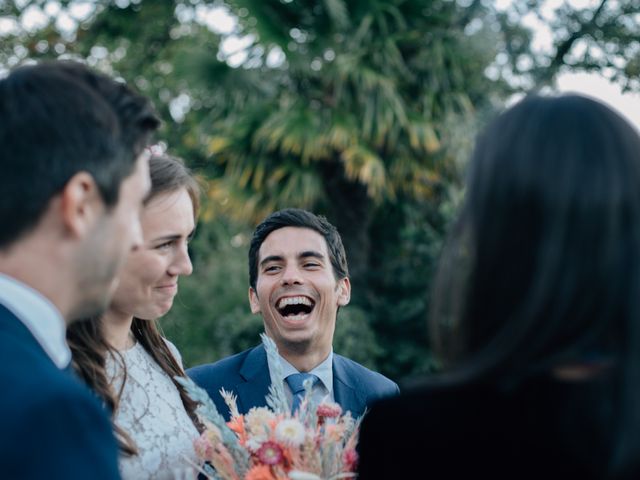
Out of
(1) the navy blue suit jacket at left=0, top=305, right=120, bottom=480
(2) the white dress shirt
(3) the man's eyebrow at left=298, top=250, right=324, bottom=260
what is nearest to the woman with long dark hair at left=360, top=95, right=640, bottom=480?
(1) the navy blue suit jacket at left=0, top=305, right=120, bottom=480

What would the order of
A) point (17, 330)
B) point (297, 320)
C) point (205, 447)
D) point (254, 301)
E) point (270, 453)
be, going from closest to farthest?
1. point (17, 330)
2. point (270, 453)
3. point (205, 447)
4. point (297, 320)
5. point (254, 301)

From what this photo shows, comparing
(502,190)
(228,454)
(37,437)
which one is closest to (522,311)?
(502,190)

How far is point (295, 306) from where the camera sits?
13.4 feet

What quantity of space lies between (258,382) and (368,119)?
24.8 ft

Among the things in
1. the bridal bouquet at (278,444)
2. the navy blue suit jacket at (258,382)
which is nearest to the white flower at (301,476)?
the bridal bouquet at (278,444)

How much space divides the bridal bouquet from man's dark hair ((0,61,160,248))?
2.55ft

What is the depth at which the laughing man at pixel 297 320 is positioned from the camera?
3.84 m

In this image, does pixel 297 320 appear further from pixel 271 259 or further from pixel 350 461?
pixel 350 461

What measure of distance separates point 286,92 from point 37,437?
10315 millimetres

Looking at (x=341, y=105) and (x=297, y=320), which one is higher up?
(x=341, y=105)

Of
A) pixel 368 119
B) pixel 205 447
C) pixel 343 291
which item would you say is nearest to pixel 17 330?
pixel 205 447

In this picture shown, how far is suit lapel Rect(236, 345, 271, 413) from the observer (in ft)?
12.4

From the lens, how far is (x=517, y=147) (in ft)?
4.77

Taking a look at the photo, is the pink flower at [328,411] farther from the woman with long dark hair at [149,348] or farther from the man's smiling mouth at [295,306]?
the man's smiling mouth at [295,306]
